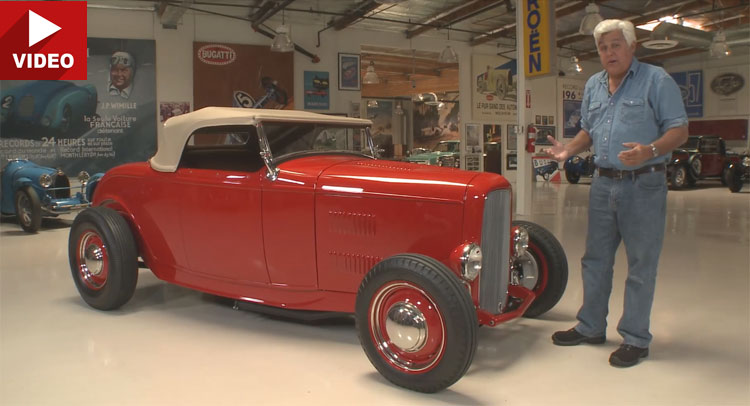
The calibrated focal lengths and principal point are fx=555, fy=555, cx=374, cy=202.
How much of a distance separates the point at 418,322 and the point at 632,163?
1.21m

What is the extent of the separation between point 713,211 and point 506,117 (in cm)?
800

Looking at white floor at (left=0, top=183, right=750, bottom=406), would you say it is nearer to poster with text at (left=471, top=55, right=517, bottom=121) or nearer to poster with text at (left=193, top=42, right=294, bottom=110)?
poster with text at (left=193, top=42, right=294, bottom=110)

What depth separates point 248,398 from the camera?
2.34 meters

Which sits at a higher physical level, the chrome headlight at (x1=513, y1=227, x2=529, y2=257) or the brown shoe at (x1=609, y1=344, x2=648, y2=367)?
the chrome headlight at (x1=513, y1=227, x2=529, y2=257)

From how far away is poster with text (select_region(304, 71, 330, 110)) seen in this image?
43.0ft

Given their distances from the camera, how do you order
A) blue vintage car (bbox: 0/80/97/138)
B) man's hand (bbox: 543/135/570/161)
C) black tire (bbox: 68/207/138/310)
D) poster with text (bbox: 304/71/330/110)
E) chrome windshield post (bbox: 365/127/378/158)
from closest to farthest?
man's hand (bbox: 543/135/570/161)
black tire (bbox: 68/207/138/310)
chrome windshield post (bbox: 365/127/378/158)
blue vintage car (bbox: 0/80/97/138)
poster with text (bbox: 304/71/330/110)

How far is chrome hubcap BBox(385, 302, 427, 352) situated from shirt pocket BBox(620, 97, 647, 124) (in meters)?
1.40

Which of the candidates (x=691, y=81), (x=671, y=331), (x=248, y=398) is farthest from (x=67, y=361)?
(x=691, y=81)

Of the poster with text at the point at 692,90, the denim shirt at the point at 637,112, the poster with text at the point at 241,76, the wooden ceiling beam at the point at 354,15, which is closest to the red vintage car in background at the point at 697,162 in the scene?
the poster with text at the point at 692,90

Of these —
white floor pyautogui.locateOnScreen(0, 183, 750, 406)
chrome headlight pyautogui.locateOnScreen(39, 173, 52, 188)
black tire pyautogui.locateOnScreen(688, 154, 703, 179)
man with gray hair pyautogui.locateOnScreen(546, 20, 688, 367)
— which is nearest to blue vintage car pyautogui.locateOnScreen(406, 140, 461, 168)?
black tire pyautogui.locateOnScreen(688, 154, 703, 179)

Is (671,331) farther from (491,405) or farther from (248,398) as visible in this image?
(248,398)

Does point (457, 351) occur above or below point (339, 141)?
below

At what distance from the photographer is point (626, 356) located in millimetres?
2682

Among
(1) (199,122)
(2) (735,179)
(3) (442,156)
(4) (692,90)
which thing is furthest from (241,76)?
(4) (692,90)
